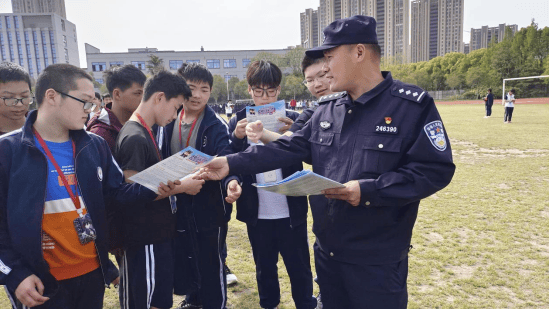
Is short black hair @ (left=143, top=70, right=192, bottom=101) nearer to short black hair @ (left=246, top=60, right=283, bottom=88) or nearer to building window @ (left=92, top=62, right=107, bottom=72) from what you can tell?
short black hair @ (left=246, top=60, right=283, bottom=88)

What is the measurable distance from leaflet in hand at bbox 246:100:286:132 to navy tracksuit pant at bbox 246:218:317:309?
0.85 m

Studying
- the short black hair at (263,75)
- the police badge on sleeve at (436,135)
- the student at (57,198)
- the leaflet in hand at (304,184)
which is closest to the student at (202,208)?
the short black hair at (263,75)

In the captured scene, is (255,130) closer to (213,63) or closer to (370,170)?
(370,170)

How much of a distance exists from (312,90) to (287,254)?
1506 millimetres

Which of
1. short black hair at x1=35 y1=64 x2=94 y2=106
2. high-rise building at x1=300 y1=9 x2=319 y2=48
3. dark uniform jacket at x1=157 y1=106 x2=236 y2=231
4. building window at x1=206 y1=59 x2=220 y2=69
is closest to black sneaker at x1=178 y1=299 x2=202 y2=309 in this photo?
dark uniform jacket at x1=157 y1=106 x2=236 y2=231

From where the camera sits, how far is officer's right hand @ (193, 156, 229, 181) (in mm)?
2188

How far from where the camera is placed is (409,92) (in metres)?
1.83

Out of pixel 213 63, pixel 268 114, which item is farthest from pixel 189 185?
pixel 213 63

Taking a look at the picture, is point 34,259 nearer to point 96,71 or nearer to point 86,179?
point 86,179

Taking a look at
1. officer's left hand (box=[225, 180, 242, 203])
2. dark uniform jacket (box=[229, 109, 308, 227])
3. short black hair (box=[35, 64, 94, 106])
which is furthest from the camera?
dark uniform jacket (box=[229, 109, 308, 227])

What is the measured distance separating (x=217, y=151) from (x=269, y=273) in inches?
46.7

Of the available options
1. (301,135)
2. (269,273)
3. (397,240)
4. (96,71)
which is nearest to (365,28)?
(301,135)

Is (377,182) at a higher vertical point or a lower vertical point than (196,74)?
lower

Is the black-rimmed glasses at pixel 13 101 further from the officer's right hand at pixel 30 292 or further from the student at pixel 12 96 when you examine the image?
the officer's right hand at pixel 30 292
